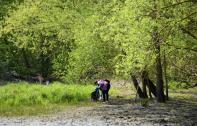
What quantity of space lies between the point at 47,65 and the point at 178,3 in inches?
1479

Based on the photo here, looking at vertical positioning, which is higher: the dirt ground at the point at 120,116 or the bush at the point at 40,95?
the bush at the point at 40,95

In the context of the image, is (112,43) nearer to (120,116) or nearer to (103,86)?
(103,86)

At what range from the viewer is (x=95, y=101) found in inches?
1342

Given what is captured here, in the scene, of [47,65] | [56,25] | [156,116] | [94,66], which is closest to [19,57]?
[47,65]

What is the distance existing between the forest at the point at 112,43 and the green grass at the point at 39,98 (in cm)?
7

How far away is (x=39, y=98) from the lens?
32.9m

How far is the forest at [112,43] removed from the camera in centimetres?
2192

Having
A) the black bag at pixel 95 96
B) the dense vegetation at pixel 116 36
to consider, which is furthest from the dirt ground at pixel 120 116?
the dense vegetation at pixel 116 36

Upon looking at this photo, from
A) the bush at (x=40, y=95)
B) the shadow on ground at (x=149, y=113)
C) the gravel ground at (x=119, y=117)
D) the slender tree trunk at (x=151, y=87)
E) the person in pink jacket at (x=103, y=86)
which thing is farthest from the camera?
the slender tree trunk at (x=151, y=87)

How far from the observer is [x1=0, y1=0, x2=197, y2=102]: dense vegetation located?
2169 centimetres

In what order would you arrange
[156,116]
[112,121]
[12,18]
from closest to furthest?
1. [112,121]
2. [156,116]
3. [12,18]

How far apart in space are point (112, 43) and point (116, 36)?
429cm

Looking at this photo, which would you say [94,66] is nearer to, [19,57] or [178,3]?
[178,3]

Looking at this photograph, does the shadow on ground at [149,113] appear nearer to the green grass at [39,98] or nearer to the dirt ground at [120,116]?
the dirt ground at [120,116]
